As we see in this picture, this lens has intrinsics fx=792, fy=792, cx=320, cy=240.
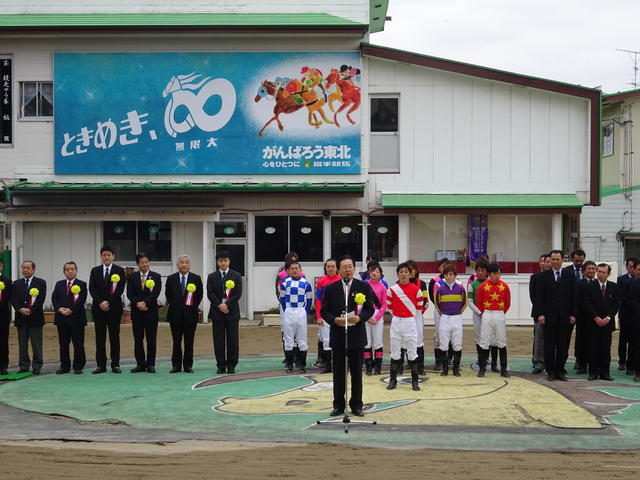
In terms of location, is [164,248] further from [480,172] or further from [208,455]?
[208,455]

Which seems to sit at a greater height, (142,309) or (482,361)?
(142,309)

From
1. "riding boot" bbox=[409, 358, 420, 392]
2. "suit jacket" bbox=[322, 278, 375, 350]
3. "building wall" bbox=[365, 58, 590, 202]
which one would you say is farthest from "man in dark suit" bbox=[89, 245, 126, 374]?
"building wall" bbox=[365, 58, 590, 202]

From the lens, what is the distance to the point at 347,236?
2219cm

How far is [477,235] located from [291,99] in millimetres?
6346

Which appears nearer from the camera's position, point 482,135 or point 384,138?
point 482,135

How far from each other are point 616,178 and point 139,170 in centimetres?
1847

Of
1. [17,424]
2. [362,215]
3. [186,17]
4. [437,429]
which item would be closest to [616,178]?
[362,215]

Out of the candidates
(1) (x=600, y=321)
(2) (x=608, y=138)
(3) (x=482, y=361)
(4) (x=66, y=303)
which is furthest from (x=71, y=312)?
(2) (x=608, y=138)

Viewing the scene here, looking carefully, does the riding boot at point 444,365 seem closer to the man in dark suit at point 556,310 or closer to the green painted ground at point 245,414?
the green painted ground at point 245,414

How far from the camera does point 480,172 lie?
853 inches

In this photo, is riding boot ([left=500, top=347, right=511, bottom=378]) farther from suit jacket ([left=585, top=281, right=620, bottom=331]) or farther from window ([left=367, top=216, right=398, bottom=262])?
window ([left=367, top=216, right=398, bottom=262])

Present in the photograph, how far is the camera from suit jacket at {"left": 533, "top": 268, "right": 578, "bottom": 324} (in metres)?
12.9

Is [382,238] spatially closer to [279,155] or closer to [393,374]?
[279,155]

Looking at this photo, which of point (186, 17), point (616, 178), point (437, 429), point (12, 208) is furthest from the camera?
point (616, 178)
